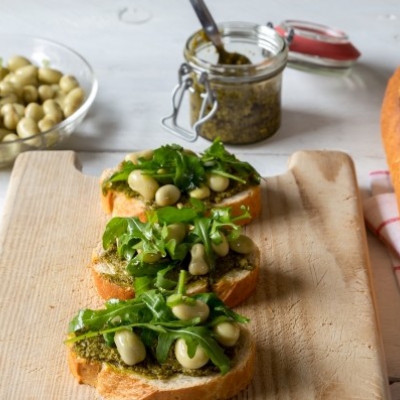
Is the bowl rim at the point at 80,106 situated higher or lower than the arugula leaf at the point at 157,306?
lower

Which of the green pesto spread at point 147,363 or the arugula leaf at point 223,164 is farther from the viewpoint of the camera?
the arugula leaf at point 223,164

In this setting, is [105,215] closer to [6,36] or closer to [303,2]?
[6,36]

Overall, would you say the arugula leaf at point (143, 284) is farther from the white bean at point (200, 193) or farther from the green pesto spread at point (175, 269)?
the white bean at point (200, 193)

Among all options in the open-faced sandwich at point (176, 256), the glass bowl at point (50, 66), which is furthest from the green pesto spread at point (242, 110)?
the open-faced sandwich at point (176, 256)

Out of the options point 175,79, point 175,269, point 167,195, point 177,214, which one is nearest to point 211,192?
point 167,195

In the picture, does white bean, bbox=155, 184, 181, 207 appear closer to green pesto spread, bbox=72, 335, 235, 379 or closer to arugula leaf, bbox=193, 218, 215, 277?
arugula leaf, bbox=193, 218, 215, 277

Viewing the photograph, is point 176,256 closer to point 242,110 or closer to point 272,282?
point 272,282

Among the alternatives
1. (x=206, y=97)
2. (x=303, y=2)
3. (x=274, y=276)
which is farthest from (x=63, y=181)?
(x=303, y=2)
